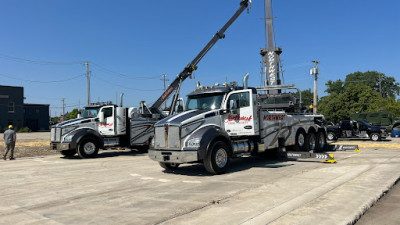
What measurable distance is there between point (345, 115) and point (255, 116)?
6024 cm

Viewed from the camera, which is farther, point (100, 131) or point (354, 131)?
point (354, 131)

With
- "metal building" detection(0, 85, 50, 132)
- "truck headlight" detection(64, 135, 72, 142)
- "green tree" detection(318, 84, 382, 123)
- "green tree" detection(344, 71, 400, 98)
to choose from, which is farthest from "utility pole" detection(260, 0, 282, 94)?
"green tree" detection(344, 71, 400, 98)

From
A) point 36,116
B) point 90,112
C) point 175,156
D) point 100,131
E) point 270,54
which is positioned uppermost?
point 270,54

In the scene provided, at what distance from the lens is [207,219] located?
469 centimetres

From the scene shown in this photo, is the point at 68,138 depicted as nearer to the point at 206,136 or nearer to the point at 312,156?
the point at 206,136

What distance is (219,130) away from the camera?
8.91 meters

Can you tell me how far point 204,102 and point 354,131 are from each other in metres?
18.2

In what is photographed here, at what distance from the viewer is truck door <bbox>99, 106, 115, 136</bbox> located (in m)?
15.9

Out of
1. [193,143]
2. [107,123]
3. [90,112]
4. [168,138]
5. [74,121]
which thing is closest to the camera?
[193,143]

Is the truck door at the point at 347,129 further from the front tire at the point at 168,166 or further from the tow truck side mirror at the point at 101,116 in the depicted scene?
the front tire at the point at 168,166

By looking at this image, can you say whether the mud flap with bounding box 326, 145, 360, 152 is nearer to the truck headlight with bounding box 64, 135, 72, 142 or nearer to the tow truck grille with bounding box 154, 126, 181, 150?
the tow truck grille with bounding box 154, 126, 181, 150

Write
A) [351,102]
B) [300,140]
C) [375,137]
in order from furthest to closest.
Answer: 1. [351,102]
2. [375,137]
3. [300,140]

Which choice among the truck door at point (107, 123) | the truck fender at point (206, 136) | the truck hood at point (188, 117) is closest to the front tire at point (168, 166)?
the truck hood at point (188, 117)

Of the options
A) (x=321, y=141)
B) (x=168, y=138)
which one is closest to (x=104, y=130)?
(x=168, y=138)
